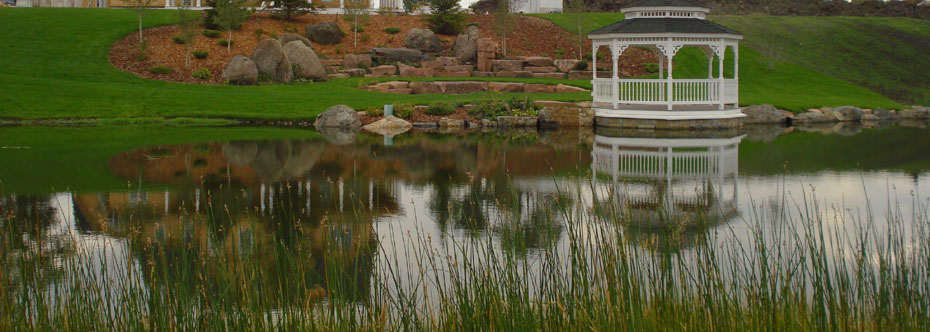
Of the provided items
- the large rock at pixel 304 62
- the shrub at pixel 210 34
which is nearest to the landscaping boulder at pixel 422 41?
the large rock at pixel 304 62

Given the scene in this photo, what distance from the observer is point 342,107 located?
2270 centimetres

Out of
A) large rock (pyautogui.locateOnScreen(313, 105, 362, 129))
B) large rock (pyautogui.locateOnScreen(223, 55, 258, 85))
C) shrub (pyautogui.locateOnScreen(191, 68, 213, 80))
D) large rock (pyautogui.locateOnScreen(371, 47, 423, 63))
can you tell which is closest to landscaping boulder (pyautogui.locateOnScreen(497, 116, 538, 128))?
large rock (pyautogui.locateOnScreen(313, 105, 362, 129))

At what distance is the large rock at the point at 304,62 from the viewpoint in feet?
99.7

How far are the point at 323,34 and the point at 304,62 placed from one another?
5029 mm

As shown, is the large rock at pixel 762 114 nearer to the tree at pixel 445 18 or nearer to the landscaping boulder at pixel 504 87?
the landscaping boulder at pixel 504 87

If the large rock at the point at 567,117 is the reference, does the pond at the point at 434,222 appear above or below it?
below

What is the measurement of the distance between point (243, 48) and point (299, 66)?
3.89 meters

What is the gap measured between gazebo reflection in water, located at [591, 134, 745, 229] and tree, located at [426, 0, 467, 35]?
60.3 ft

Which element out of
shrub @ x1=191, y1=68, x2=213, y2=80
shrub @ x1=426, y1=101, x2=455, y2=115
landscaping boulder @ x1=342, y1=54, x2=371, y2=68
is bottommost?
shrub @ x1=426, y1=101, x2=455, y2=115

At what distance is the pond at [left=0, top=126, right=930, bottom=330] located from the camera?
4723mm

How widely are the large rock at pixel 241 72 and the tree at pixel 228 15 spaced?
360cm

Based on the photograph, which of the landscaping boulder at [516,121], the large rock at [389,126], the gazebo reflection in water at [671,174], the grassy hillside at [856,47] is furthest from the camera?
the grassy hillside at [856,47]

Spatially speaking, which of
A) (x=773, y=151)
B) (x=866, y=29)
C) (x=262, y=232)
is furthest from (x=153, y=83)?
(x=866, y=29)

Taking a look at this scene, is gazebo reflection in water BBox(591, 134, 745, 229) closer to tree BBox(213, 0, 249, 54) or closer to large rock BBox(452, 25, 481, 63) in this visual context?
large rock BBox(452, 25, 481, 63)
